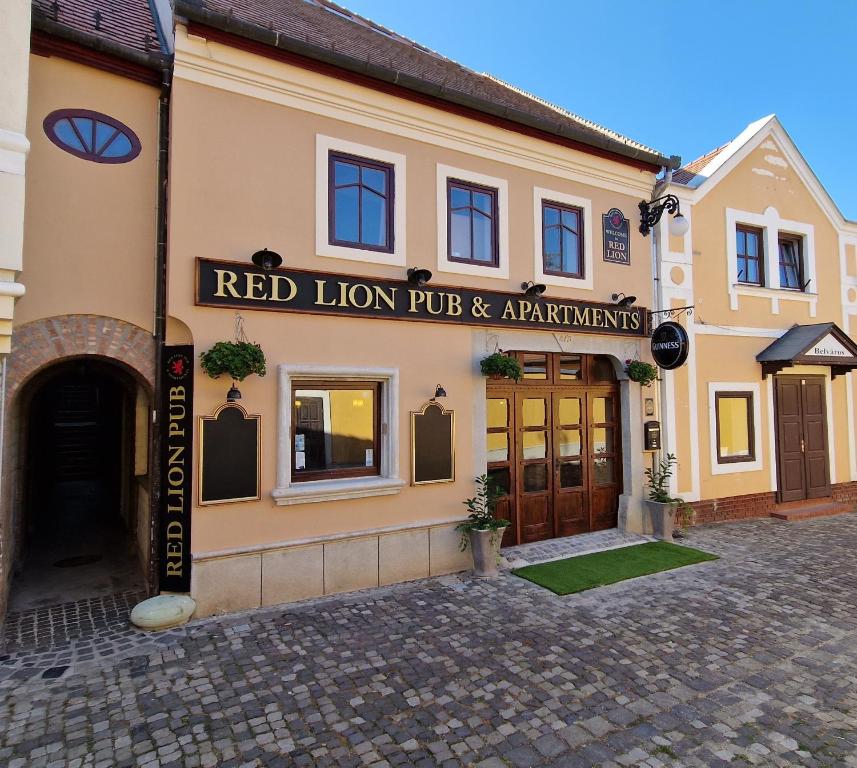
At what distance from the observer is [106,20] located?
6215 millimetres

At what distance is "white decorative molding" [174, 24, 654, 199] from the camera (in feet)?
19.2

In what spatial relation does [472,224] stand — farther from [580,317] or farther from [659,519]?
[659,519]

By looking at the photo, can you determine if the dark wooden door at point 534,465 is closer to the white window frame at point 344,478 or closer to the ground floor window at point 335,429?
the white window frame at point 344,478

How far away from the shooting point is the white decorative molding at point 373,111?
5859 millimetres

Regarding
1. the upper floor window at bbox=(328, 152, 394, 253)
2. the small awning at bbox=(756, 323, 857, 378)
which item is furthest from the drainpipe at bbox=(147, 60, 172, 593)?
the small awning at bbox=(756, 323, 857, 378)

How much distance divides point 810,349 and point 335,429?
9.53 metres

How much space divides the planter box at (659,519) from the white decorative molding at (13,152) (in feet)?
31.2

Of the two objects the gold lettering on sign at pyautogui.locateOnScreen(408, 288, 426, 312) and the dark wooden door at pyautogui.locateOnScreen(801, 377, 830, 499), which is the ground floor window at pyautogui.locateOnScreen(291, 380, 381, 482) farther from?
the dark wooden door at pyautogui.locateOnScreen(801, 377, 830, 499)

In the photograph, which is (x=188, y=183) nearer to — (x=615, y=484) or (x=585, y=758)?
(x=585, y=758)

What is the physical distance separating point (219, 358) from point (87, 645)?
3.02 m

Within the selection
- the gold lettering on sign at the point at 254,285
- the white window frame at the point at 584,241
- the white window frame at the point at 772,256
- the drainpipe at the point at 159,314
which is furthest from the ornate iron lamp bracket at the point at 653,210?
the drainpipe at the point at 159,314

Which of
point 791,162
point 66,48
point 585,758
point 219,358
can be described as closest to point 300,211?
point 219,358

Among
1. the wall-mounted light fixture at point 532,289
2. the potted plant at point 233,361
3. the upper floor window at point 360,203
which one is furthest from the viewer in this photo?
the wall-mounted light fixture at point 532,289

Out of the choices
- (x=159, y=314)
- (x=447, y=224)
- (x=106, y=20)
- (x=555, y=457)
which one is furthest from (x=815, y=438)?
(x=106, y=20)
